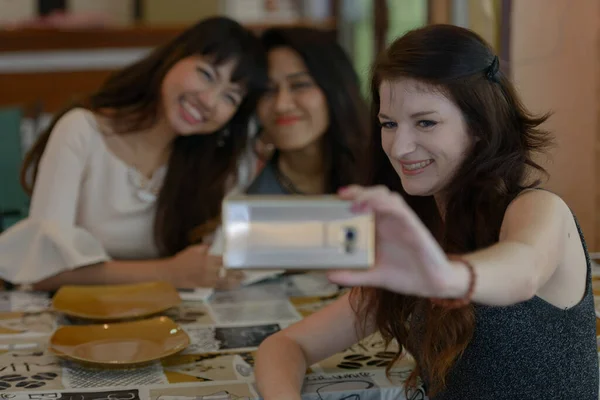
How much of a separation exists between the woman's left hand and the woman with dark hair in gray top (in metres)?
1.42

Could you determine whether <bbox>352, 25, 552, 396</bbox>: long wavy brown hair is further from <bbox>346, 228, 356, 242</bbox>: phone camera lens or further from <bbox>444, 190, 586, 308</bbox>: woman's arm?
<bbox>346, 228, 356, 242</bbox>: phone camera lens

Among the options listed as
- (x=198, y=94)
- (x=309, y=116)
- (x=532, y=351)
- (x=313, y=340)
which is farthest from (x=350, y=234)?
(x=309, y=116)

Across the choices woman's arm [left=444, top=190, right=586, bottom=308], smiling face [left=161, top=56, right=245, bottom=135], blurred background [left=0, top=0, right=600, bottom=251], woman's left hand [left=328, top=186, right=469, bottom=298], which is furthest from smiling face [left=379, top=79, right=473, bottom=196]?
smiling face [left=161, top=56, right=245, bottom=135]

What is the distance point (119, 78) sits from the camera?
92.7 inches

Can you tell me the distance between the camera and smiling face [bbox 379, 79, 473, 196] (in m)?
1.16

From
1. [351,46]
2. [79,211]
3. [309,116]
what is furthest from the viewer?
[351,46]

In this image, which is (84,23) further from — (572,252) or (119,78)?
(572,252)

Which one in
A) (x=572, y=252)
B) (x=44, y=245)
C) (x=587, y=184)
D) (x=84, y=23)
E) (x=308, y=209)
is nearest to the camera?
(x=308, y=209)

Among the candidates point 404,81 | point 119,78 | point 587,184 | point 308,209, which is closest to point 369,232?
point 308,209

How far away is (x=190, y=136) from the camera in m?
2.36

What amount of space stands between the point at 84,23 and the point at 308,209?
427 centimetres

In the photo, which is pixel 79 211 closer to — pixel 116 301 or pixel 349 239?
A: pixel 116 301

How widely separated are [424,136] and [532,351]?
334mm

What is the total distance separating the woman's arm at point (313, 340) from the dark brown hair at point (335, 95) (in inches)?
38.1
